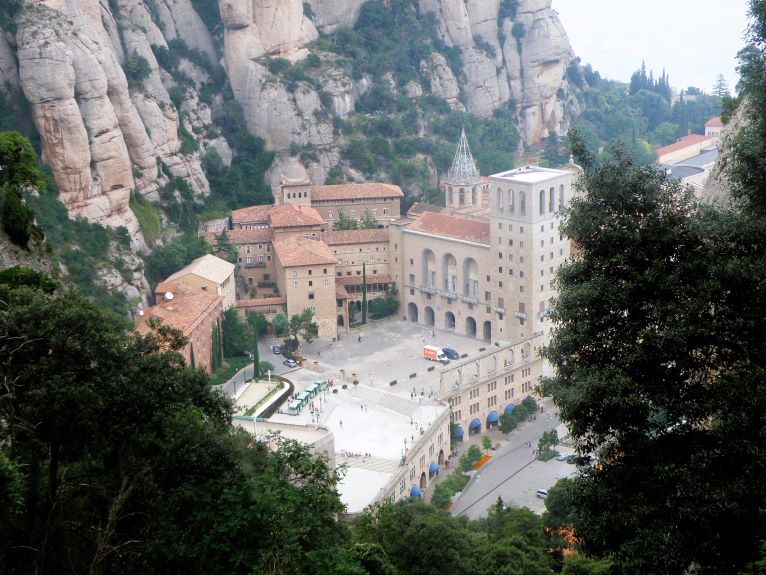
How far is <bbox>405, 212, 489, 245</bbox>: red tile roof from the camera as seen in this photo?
64.6 metres

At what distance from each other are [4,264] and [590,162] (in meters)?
14.0

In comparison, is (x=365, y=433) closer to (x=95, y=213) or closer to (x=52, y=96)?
(x=95, y=213)

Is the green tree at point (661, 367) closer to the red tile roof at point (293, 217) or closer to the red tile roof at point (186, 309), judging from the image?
the red tile roof at point (186, 309)

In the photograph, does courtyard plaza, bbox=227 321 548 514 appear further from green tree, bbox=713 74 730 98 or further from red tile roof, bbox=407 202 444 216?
green tree, bbox=713 74 730 98

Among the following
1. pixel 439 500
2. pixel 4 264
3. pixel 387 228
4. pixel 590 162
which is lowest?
pixel 439 500

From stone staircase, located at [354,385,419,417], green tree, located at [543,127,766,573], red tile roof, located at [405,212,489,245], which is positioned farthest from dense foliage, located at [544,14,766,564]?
red tile roof, located at [405,212,489,245]

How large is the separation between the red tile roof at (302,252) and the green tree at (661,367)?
42.1 meters

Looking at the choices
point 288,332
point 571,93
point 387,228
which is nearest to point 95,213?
point 288,332

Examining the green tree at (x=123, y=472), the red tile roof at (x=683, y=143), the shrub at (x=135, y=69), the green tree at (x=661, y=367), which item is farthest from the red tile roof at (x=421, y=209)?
the green tree at (x=661, y=367)

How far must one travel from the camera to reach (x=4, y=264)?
28062 millimetres

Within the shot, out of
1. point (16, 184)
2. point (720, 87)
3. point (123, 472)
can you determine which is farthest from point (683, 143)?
point (123, 472)

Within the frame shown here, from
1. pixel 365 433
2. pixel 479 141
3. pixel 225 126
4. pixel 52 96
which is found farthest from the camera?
pixel 479 141

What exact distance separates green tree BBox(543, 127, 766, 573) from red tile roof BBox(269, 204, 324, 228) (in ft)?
156

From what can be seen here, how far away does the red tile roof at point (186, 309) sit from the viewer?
53.3m
